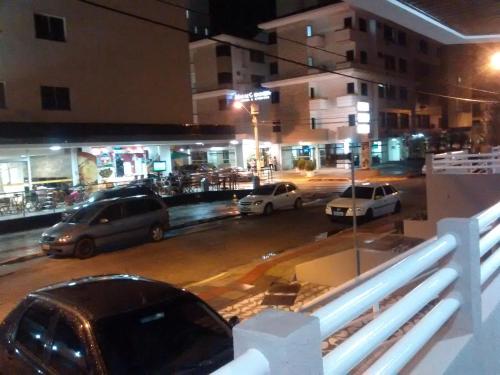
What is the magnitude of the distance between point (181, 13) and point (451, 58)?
122 feet

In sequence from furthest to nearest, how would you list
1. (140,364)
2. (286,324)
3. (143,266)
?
(143,266) → (140,364) → (286,324)

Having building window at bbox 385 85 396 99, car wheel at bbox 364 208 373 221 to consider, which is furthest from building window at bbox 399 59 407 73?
car wheel at bbox 364 208 373 221

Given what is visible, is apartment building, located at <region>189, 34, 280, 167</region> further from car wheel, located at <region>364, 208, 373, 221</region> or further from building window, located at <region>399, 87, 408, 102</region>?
car wheel, located at <region>364, 208, 373, 221</region>

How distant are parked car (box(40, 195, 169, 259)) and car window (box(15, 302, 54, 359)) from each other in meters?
11.0

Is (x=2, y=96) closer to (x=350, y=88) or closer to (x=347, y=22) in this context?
(x=350, y=88)

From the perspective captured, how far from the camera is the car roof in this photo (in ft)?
14.1

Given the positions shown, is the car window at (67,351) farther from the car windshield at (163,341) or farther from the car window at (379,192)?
the car window at (379,192)

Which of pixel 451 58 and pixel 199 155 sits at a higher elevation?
pixel 451 58

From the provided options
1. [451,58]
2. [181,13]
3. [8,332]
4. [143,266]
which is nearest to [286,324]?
[8,332]

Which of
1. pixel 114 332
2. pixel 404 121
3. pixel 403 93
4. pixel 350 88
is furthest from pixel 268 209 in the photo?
pixel 404 121

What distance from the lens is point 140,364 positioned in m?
3.96

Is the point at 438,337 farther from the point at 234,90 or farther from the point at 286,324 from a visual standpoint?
the point at 234,90

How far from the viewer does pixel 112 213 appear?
16688 mm

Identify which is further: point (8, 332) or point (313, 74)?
point (313, 74)
